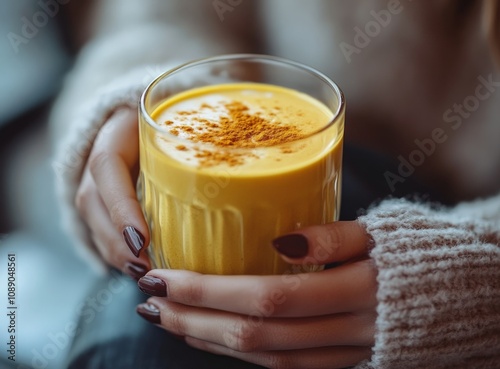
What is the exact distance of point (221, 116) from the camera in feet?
2.41

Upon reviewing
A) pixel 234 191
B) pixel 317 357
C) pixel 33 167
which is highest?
pixel 234 191

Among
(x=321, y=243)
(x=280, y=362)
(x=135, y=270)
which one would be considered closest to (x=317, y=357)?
(x=280, y=362)

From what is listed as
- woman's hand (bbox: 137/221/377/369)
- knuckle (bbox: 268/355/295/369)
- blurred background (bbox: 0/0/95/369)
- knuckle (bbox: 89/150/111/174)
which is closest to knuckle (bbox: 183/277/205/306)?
woman's hand (bbox: 137/221/377/369)

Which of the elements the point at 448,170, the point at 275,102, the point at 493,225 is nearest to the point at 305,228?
the point at 275,102

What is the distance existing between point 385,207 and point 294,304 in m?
0.19

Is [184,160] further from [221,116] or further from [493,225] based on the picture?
[493,225]

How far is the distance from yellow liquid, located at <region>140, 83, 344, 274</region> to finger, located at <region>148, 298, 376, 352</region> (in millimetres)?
62

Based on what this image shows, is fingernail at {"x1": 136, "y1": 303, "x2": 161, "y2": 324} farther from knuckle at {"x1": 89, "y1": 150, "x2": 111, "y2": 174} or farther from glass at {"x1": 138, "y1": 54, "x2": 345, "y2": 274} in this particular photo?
knuckle at {"x1": 89, "y1": 150, "x2": 111, "y2": 174}

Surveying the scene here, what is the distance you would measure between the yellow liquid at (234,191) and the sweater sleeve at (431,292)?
9cm

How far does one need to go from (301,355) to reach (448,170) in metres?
0.70

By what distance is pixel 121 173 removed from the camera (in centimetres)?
79

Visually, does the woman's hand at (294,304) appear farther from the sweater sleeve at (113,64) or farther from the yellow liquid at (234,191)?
the sweater sleeve at (113,64)

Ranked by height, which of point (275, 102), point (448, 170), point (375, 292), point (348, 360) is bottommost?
point (448, 170)

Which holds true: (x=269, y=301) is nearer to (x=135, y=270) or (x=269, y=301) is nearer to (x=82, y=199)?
(x=135, y=270)
